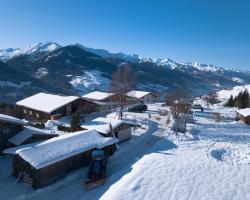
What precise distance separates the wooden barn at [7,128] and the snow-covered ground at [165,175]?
6.87ft

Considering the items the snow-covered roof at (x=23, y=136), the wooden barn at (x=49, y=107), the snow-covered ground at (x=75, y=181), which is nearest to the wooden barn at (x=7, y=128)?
the snow-covered roof at (x=23, y=136)

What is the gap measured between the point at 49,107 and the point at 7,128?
19022 millimetres

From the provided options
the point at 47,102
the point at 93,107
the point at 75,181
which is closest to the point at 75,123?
the point at 75,181

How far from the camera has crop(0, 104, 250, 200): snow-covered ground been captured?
19000 millimetres

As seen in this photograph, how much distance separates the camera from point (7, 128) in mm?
29453

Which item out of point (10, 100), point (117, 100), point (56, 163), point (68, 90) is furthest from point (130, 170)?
point (68, 90)

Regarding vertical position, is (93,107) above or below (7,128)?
above

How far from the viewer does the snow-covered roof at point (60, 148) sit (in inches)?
864

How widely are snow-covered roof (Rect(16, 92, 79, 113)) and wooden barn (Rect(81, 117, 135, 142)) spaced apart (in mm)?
13864

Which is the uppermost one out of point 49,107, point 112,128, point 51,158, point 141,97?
point 141,97

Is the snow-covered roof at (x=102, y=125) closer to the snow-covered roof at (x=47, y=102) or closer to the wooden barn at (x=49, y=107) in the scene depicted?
the wooden barn at (x=49, y=107)

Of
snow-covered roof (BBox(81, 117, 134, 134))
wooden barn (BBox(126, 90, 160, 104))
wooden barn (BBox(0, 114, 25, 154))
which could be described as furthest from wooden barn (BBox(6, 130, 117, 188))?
wooden barn (BBox(126, 90, 160, 104))

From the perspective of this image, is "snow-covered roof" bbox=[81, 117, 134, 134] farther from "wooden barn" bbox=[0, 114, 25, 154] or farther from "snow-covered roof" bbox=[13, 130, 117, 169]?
"wooden barn" bbox=[0, 114, 25, 154]

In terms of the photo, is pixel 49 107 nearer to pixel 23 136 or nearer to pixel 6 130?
pixel 6 130
